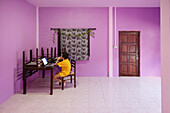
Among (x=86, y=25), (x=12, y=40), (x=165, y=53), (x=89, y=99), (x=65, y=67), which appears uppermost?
(x=86, y=25)

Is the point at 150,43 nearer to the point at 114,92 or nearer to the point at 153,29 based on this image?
the point at 153,29

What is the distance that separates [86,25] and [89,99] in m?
3.21

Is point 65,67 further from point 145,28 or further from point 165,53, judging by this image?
point 145,28

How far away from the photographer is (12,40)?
3.93m

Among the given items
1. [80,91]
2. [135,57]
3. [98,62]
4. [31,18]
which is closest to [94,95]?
[80,91]

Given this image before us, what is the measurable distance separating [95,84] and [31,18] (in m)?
2.97

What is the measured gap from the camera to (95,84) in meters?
5.04

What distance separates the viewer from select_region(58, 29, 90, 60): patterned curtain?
603cm

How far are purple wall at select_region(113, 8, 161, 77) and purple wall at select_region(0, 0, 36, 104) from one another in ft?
10.7

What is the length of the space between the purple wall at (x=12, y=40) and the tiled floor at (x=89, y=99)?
1.13ft

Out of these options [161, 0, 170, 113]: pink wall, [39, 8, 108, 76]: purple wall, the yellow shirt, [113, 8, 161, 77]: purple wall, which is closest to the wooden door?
[113, 8, 161, 77]: purple wall

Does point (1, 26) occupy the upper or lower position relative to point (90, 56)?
upper

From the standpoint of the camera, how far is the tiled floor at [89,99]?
3.09 m

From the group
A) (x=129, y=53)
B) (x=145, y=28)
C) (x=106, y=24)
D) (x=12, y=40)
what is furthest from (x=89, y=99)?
(x=145, y=28)
